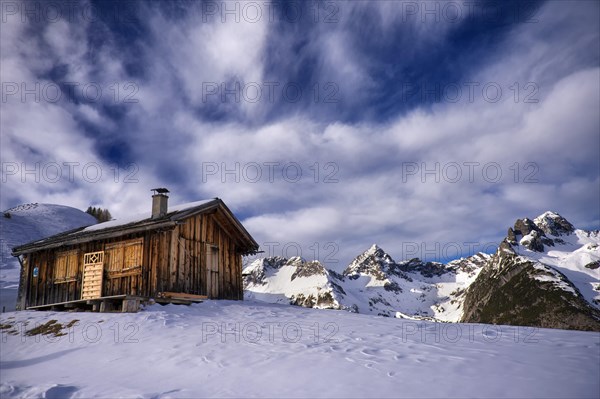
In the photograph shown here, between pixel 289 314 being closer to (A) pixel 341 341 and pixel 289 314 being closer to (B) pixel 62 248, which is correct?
(A) pixel 341 341

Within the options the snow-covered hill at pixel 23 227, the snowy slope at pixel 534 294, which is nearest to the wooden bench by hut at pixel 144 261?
the snow-covered hill at pixel 23 227

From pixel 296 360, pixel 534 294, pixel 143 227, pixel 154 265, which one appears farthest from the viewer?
pixel 534 294

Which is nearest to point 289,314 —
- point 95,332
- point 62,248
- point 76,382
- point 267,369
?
point 95,332

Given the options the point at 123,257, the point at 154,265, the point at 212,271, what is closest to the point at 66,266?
the point at 123,257

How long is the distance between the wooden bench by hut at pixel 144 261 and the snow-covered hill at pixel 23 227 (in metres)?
12.3

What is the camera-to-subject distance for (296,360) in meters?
8.39

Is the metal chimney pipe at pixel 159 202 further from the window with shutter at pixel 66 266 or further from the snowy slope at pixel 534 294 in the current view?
the snowy slope at pixel 534 294

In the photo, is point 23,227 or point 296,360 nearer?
point 296,360

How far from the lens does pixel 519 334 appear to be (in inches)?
410

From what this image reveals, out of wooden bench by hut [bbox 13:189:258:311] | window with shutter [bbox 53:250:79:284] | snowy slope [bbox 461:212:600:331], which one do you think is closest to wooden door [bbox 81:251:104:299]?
wooden bench by hut [bbox 13:189:258:311]

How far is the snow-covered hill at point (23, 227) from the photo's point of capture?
38312 mm

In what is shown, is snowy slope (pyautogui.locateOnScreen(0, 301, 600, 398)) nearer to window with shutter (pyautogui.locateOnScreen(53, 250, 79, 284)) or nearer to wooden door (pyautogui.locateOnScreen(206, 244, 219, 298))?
wooden door (pyautogui.locateOnScreen(206, 244, 219, 298))

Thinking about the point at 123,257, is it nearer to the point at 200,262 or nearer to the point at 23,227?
the point at 200,262

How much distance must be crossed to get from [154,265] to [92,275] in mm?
4190
